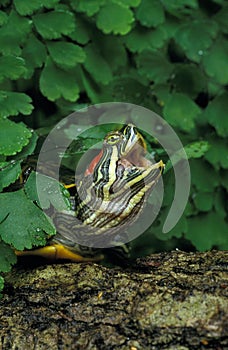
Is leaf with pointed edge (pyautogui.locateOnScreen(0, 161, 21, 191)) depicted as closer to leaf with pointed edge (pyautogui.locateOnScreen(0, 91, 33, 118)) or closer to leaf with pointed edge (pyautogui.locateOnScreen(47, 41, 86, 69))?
leaf with pointed edge (pyautogui.locateOnScreen(0, 91, 33, 118))

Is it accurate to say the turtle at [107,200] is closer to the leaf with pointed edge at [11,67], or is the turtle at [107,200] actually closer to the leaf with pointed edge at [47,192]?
the leaf with pointed edge at [47,192]

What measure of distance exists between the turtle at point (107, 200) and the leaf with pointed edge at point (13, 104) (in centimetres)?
28

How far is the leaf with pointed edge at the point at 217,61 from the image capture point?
246 cm

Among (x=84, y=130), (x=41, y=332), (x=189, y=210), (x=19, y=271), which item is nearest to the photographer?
(x=41, y=332)

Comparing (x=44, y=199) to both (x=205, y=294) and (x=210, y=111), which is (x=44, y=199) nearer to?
(x=205, y=294)

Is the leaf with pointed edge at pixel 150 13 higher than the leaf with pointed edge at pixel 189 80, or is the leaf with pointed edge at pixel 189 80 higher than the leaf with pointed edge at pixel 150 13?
the leaf with pointed edge at pixel 150 13

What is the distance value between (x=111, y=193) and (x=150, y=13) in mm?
892

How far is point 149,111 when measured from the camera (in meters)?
2.40

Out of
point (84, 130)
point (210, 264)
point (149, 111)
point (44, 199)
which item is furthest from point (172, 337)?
point (149, 111)

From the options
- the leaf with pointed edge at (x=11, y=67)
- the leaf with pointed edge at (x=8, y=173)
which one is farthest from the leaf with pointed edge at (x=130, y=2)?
the leaf with pointed edge at (x=8, y=173)

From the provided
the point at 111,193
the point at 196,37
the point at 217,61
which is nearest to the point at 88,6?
the point at 196,37

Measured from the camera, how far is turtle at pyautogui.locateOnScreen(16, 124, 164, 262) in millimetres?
1760

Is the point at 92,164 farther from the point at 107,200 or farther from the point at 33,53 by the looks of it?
the point at 33,53

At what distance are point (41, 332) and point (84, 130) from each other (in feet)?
2.65
